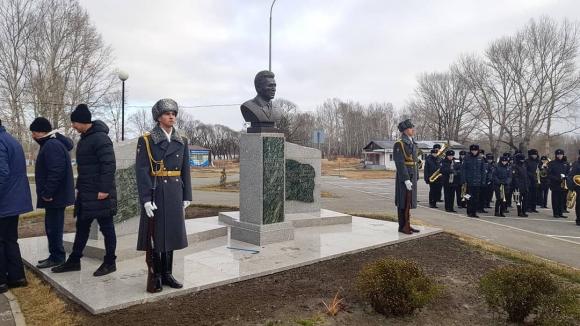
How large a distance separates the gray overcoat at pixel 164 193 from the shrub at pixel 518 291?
323 cm

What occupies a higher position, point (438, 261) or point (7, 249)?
point (7, 249)

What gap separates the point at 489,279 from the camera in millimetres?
3877

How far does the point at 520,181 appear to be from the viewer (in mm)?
11703

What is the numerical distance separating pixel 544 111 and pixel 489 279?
4485cm

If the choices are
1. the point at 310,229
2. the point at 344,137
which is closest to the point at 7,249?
the point at 310,229

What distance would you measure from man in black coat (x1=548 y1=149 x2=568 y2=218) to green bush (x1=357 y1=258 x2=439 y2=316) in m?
10.0

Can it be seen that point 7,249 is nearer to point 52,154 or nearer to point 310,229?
point 52,154

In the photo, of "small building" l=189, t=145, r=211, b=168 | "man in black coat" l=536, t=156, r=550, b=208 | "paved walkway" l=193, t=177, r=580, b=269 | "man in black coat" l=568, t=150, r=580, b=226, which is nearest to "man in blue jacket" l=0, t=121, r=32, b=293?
"paved walkway" l=193, t=177, r=580, b=269

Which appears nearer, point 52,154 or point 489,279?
point 489,279

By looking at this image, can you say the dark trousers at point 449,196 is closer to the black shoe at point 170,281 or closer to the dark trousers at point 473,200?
the dark trousers at point 473,200

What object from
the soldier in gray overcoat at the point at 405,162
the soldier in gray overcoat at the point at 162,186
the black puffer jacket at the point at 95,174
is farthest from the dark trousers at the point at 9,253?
the soldier in gray overcoat at the point at 405,162

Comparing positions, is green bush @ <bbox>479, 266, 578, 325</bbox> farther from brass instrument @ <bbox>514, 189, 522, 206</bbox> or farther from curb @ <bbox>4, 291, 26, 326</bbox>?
brass instrument @ <bbox>514, 189, 522, 206</bbox>

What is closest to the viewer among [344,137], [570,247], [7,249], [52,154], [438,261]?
[7,249]

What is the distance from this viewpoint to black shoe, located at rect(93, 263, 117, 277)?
16.0 feet
